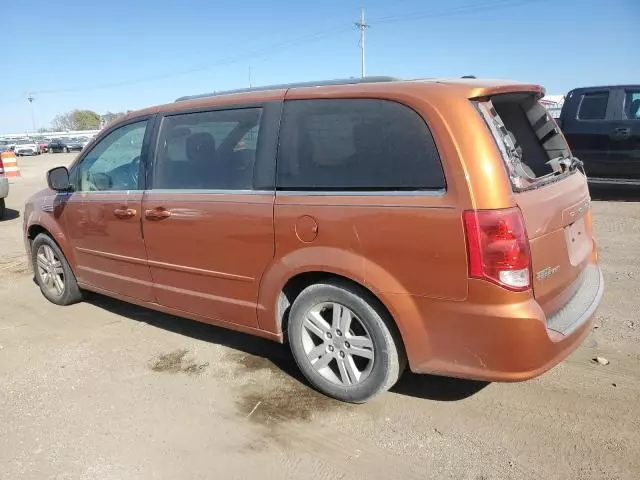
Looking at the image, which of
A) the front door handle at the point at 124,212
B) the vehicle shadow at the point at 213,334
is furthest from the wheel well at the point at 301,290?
the front door handle at the point at 124,212

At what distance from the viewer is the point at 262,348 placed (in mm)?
4004

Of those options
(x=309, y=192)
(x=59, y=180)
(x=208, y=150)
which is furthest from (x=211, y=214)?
(x=59, y=180)

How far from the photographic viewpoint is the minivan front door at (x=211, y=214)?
3.29 m

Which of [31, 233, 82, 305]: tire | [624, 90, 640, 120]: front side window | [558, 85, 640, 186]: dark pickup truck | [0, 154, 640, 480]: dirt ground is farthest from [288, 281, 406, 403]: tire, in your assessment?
[624, 90, 640, 120]: front side window

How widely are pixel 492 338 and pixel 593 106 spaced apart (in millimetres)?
8271

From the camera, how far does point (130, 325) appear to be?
4.56m

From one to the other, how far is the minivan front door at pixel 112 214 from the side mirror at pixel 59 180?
62 millimetres

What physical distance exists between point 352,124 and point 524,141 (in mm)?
1257

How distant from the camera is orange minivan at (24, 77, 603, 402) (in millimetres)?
2564

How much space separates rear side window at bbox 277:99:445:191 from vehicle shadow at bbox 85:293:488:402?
1292 mm

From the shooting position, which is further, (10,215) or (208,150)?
(10,215)

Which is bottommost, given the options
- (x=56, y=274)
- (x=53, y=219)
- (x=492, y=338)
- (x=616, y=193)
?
(x=616, y=193)

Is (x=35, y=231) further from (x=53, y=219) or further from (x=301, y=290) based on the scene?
(x=301, y=290)

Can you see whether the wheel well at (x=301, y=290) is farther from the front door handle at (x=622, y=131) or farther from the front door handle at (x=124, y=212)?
the front door handle at (x=622, y=131)
